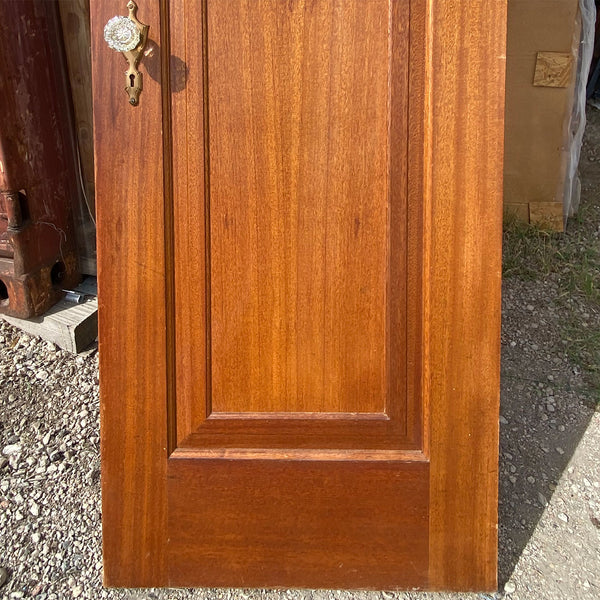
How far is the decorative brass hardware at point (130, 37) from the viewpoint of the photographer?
4.58 ft

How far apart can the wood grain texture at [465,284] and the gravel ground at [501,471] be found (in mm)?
185

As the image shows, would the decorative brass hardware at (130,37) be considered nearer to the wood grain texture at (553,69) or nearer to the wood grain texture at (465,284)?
the wood grain texture at (465,284)

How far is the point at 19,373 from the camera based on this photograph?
7.61 feet

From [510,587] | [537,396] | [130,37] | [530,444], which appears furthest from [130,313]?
[537,396]

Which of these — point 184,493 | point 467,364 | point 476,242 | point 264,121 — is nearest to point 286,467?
point 184,493

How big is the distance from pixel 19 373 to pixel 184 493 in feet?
3.44

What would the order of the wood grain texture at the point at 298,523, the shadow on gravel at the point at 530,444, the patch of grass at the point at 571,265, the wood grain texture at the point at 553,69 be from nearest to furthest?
the wood grain texture at the point at 298,523, the shadow on gravel at the point at 530,444, the patch of grass at the point at 571,265, the wood grain texture at the point at 553,69

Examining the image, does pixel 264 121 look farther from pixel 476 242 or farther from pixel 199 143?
pixel 476 242

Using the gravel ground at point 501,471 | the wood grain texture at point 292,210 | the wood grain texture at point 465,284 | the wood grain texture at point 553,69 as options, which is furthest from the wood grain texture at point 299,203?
the wood grain texture at point 553,69

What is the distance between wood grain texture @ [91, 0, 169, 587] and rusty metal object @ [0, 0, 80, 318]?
0.98m

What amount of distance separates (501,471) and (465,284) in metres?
0.72

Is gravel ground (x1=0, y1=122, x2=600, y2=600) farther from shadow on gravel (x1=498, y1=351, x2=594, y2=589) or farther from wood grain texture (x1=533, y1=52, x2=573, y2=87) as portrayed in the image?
wood grain texture (x1=533, y1=52, x2=573, y2=87)

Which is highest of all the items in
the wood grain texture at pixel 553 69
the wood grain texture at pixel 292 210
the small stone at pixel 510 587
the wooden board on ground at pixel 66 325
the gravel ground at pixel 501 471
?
the wood grain texture at pixel 553 69

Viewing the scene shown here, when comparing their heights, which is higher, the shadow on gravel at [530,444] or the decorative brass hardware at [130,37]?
the decorative brass hardware at [130,37]
